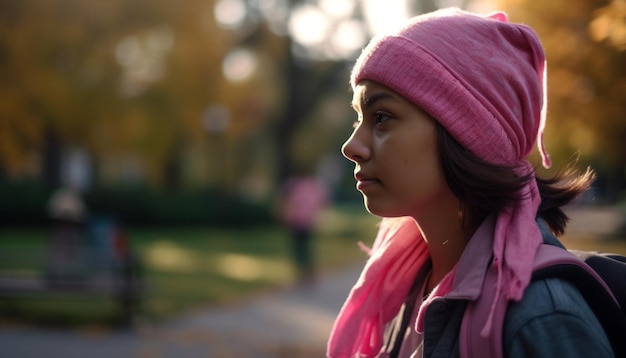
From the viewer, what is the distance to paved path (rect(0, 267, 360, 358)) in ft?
27.2

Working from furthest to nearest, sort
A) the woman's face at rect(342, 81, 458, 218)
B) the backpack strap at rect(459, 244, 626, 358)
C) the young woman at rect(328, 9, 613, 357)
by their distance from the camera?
the woman's face at rect(342, 81, 458, 218), the young woman at rect(328, 9, 613, 357), the backpack strap at rect(459, 244, 626, 358)

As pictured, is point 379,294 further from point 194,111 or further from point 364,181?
point 194,111

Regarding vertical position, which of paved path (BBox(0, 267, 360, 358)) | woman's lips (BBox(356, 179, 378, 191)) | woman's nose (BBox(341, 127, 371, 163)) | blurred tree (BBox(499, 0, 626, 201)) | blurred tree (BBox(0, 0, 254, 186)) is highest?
blurred tree (BBox(0, 0, 254, 186))

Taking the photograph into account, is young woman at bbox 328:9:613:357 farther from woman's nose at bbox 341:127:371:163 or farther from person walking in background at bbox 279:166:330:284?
person walking in background at bbox 279:166:330:284

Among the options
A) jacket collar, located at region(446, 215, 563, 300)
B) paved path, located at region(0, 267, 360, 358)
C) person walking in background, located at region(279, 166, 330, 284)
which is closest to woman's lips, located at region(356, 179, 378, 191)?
jacket collar, located at region(446, 215, 563, 300)

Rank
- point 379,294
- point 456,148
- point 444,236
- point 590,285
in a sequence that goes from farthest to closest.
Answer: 1. point 379,294
2. point 444,236
3. point 456,148
4. point 590,285

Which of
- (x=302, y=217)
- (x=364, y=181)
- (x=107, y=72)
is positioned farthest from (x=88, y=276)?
(x=364, y=181)

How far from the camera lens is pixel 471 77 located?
6.03 ft

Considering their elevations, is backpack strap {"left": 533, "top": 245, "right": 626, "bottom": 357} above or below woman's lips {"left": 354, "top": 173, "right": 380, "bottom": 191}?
below

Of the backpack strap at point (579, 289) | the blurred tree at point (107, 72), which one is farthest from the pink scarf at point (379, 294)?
the blurred tree at point (107, 72)

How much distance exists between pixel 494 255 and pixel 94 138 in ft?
58.4

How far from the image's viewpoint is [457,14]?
6.41 ft

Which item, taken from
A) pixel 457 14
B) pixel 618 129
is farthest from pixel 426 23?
pixel 618 129

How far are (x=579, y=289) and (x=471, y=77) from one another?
1.87ft
